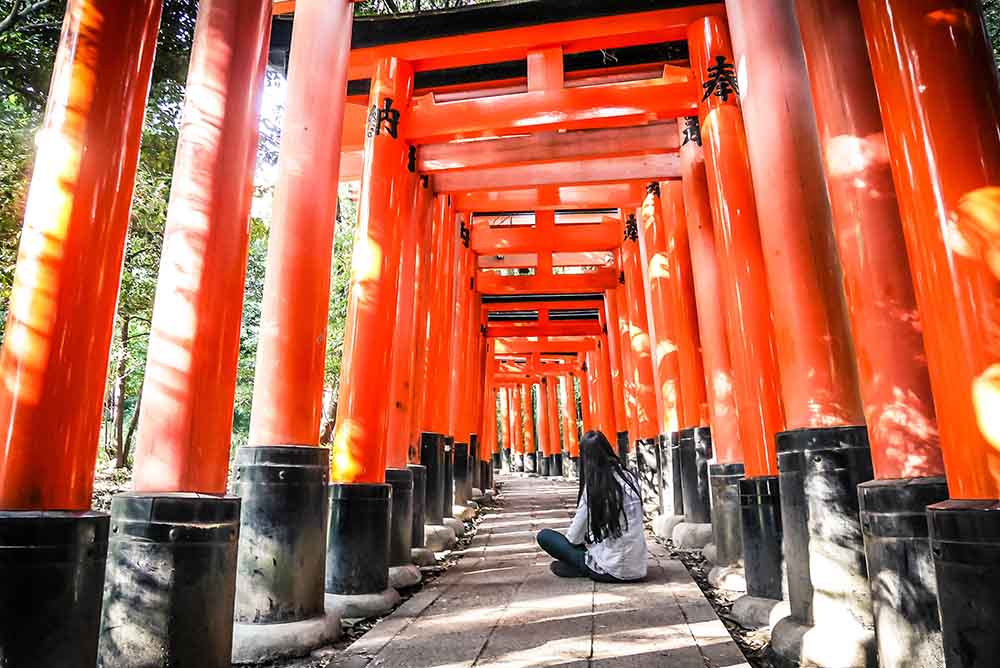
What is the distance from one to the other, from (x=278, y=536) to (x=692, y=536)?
5224 mm

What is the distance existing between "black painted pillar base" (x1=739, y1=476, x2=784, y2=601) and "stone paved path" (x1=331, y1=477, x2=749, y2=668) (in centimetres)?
40

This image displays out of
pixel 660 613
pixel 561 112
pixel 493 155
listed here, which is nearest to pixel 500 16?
pixel 561 112

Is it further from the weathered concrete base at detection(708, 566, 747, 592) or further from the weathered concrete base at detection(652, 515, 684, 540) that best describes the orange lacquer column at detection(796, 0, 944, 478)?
the weathered concrete base at detection(652, 515, 684, 540)

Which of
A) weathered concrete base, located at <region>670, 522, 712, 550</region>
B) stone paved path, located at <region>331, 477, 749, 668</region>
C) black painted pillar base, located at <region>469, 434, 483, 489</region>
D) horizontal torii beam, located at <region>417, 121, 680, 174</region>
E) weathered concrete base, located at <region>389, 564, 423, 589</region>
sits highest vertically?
horizontal torii beam, located at <region>417, 121, 680, 174</region>

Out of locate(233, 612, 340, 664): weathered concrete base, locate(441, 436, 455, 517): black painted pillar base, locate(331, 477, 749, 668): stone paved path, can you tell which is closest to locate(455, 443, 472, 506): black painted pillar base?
locate(441, 436, 455, 517): black painted pillar base

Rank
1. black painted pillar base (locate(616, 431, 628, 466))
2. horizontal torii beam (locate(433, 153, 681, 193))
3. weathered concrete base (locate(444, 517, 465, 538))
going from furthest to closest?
black painted pillar base (locate(616, 431, 628, 466)) < weathered concrete base (locate(444, 517, 465, 538)) < horizontal torii beam (locate(433, 153, 681, 193))

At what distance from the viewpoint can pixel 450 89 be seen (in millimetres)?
7730

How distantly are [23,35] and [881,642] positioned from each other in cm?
855

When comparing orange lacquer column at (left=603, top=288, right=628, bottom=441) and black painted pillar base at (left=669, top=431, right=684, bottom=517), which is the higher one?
orange lacquer column at (left=603, top=288, right=628, bottom=441)

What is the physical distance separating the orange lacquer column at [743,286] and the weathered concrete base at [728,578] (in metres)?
1.31

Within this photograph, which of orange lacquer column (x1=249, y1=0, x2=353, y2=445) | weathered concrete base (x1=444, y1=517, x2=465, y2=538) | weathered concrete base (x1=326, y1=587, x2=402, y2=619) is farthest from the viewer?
weathered concrete base (x1=444, y1=517, x2=465, y2=538)

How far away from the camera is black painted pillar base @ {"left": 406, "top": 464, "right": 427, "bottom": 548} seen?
7.09 metres

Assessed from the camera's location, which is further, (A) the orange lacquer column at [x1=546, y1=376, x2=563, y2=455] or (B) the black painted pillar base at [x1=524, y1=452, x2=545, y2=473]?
(B) the black painted pillar base at [x1=524, y1=452, x2=545, y2=473]

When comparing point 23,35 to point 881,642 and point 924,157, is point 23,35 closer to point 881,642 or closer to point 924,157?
point 924,157
